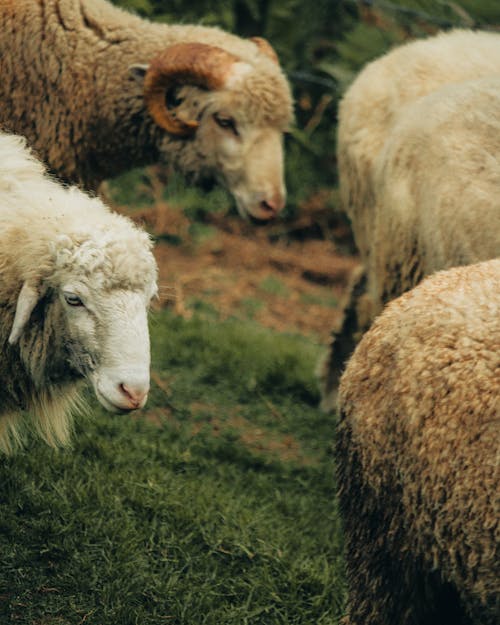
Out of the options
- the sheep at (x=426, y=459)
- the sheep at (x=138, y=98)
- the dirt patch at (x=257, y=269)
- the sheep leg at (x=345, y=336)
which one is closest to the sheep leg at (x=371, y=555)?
the sheep at (x=426, y=459)

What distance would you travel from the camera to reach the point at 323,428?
20.3 feet

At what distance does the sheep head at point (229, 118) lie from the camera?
18.0 feet

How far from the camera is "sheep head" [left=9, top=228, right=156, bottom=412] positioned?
3416mm

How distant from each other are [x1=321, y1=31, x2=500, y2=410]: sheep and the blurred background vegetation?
13.1ft

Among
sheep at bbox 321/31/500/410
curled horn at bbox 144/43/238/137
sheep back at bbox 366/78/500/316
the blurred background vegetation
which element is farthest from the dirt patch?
sheep back at bbox 366/78/500/316

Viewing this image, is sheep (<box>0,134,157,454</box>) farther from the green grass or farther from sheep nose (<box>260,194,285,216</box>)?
sheep nose (<box>260,194,285,216</box>)

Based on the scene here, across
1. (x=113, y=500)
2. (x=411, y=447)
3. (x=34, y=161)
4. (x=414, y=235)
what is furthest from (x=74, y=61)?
(x=411, y=447)

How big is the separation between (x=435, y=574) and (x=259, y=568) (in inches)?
56.9

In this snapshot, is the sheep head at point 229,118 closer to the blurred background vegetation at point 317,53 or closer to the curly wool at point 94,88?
the curly wool at point 94,88

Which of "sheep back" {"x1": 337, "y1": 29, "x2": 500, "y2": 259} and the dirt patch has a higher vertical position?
"sheep back" {"x1": 337, "y1": 29, "x2": 500, "y2": 259}

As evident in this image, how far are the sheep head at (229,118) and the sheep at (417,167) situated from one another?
1.87 ft

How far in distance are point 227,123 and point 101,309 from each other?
2.49 metres

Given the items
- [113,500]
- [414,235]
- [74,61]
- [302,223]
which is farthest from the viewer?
[302,223]

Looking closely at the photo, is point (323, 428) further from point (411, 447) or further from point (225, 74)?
point (411, 447)
